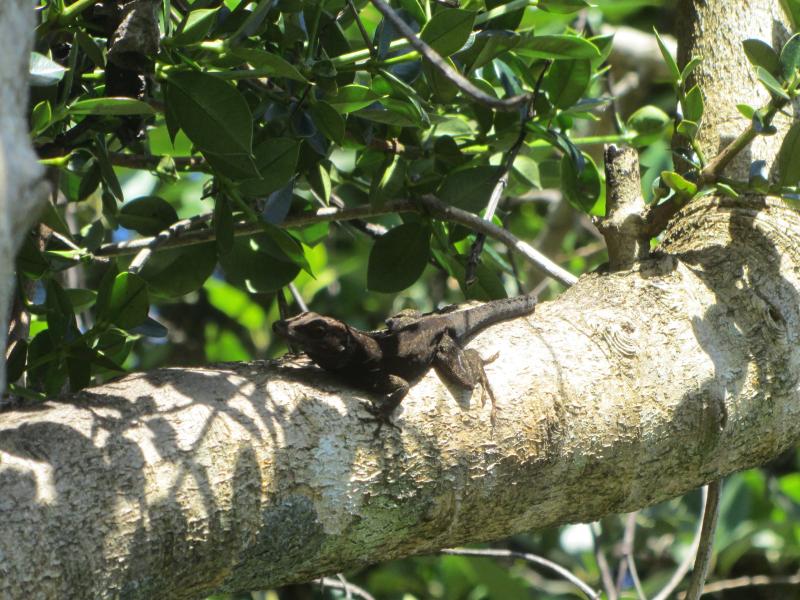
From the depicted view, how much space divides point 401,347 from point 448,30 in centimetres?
91

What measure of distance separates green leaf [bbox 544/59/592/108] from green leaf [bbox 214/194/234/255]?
90cm

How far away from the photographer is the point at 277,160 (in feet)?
7.15

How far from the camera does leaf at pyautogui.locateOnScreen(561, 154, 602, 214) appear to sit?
105 inches

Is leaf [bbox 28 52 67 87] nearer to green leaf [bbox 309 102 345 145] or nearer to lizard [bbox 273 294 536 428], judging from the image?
green leaf [bbox 309 102 345 145]

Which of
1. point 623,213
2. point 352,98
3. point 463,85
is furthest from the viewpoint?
point 623,213

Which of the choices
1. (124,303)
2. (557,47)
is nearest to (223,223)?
(124,303)

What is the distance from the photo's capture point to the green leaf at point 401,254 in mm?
2666

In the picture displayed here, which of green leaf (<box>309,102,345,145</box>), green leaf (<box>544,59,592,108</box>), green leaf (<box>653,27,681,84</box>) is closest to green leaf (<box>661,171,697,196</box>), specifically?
green leaf (<box>653,27,681,84</box>)

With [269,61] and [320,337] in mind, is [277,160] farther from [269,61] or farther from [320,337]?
[320,337]

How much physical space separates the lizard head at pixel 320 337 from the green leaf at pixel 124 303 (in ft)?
1.34

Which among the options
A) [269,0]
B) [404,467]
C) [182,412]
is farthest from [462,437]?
[269,0]

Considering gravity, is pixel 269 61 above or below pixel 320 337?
above

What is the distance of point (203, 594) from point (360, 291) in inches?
155

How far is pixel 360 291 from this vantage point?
5.70 metres
